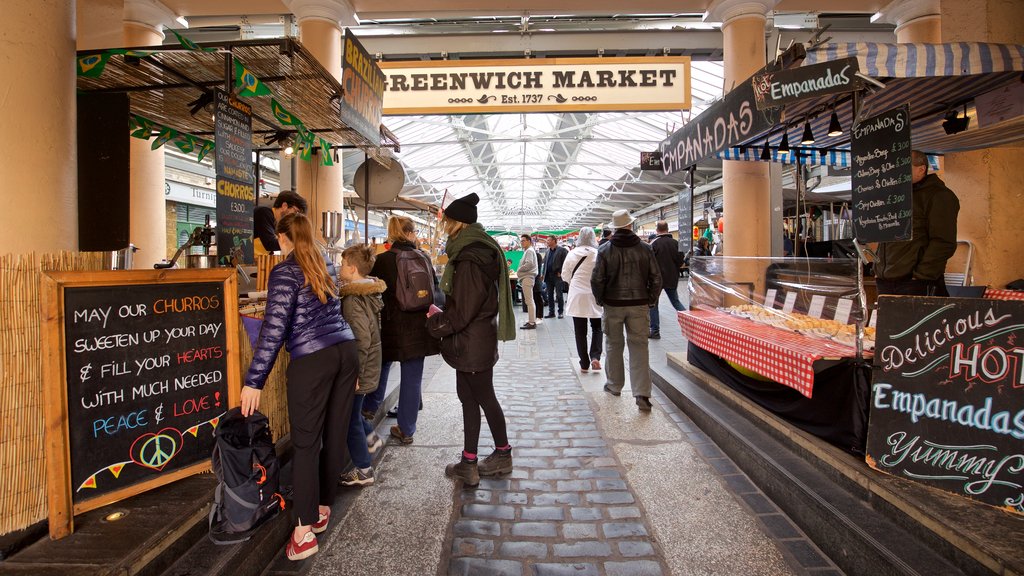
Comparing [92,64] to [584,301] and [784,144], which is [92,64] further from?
[784,144]

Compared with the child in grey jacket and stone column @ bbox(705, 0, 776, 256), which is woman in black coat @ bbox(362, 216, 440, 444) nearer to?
the child in grey jacket

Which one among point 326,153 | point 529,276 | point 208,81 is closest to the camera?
point 208,81

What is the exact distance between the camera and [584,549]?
254 cm

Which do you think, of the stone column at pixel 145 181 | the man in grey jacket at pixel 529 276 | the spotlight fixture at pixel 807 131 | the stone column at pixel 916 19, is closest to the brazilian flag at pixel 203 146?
the stone column at pixel 145 181

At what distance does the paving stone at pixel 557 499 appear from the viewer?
3.04m

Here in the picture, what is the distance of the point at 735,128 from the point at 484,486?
3.82 metres

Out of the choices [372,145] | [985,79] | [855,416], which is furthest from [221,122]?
[985,79]

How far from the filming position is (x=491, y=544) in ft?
8.54

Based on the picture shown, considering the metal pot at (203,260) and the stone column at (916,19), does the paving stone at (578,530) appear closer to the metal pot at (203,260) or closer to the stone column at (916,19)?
the metal pot at (203,260)

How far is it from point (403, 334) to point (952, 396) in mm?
3224

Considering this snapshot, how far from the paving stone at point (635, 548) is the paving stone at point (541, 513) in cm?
42

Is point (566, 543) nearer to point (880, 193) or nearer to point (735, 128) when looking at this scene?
point (880, 193)

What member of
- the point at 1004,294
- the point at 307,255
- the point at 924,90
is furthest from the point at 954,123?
the point at 307,255

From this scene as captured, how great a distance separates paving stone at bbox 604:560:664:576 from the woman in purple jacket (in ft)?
4.81
